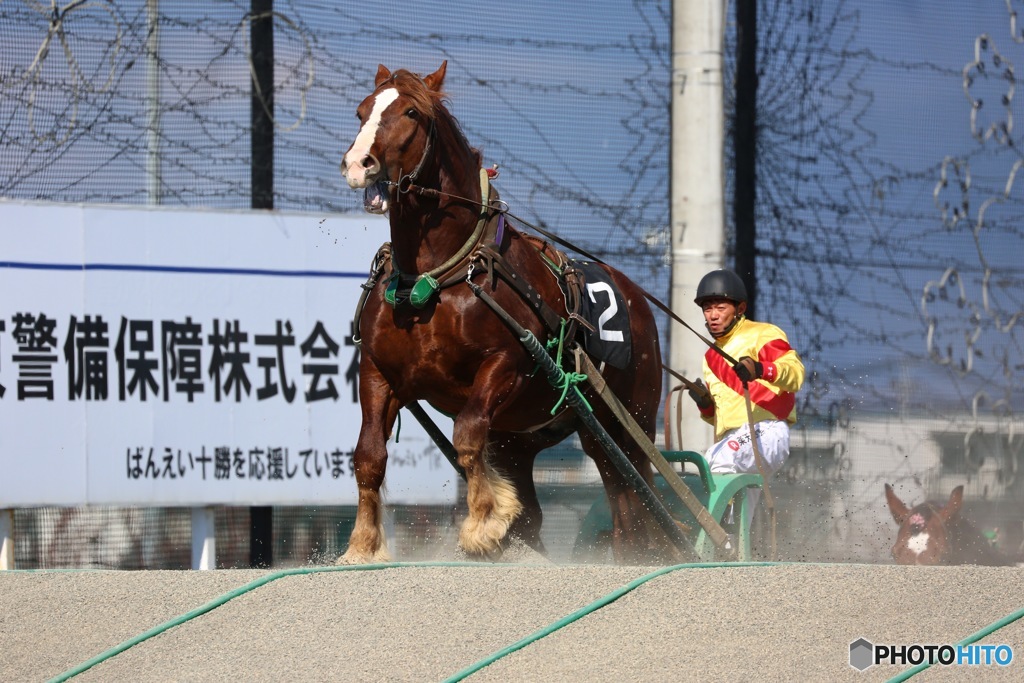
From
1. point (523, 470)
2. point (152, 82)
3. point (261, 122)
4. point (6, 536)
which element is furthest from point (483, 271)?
point (6, 536)

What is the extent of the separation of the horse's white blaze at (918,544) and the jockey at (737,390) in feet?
5.08

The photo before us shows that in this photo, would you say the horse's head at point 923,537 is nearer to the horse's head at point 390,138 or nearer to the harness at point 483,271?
the harness at point 483,271

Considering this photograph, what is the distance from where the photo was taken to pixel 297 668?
4.68 m

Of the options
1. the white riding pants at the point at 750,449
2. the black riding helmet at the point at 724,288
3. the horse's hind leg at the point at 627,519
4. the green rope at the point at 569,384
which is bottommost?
the horse's hind leg at the point at 627,519

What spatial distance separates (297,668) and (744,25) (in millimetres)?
6570

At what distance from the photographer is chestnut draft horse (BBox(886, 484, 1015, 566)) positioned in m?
8.82

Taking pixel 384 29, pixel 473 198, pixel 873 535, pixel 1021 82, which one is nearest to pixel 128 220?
pixel 384 29

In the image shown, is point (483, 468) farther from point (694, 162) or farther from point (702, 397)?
point (694, 162)

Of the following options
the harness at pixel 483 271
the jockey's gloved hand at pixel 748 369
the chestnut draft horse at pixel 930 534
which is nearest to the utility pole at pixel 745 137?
the chestnut draft horse at pixel 930 534

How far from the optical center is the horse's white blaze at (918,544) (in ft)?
28.9

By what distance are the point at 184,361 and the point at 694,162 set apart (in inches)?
128

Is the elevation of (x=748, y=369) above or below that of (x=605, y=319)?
below

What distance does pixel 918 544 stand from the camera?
8.84 m

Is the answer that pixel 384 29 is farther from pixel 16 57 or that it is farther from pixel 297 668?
pixel 297 668
